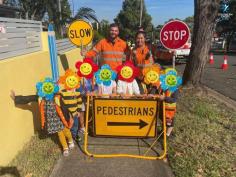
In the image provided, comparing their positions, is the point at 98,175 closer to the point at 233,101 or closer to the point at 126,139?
the point at 126,139

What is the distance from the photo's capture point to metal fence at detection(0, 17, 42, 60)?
208 inches

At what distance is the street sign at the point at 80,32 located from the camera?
7.64 m

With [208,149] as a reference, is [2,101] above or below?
above

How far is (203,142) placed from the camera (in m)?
5.66

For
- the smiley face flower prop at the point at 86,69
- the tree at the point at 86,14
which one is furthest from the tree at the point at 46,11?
the smiley face flower prop at the point at 86,69

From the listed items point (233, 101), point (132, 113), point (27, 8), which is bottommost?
point (233, 101)

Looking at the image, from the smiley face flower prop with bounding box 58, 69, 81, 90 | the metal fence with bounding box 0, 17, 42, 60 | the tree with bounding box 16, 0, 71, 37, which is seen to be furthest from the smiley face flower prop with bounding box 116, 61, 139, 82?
the tree with bounding box 16, 0, 71, 37

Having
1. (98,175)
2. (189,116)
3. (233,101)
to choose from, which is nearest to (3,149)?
(98,175)

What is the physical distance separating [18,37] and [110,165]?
3056 millimetres

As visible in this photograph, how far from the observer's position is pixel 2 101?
179 inches

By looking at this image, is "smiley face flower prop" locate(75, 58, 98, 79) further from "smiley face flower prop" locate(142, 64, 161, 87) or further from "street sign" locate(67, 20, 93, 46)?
"street sign" locate(67, 20, 93, 46)

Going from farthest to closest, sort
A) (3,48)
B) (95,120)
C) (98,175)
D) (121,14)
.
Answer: (121,14), (95,120), (3,48), (98,175)

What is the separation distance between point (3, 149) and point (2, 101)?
690 mm

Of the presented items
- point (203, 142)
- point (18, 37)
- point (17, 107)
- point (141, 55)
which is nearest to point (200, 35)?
point (141, 55)
